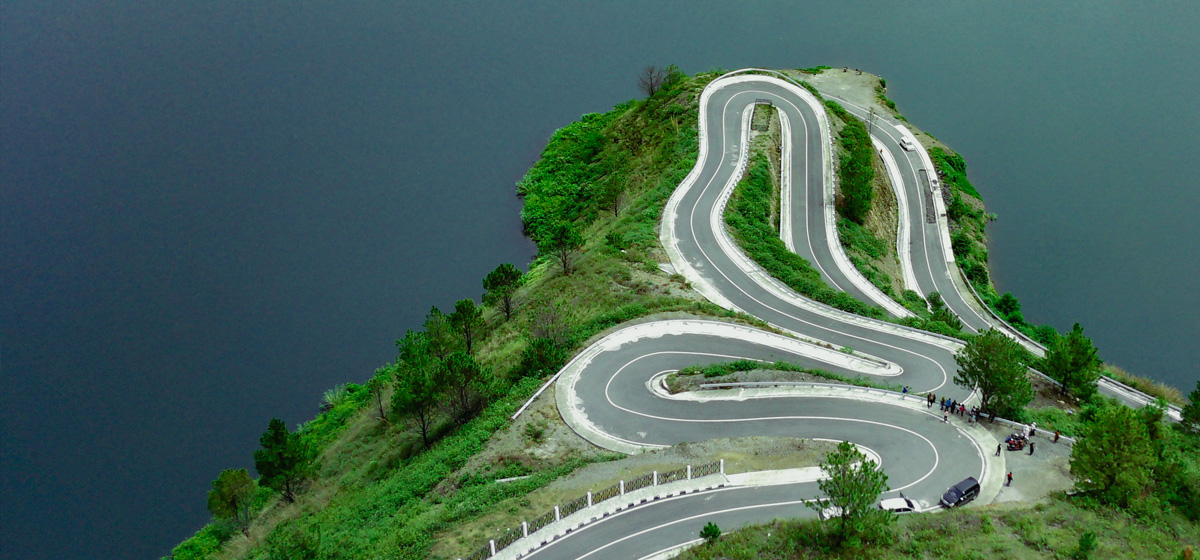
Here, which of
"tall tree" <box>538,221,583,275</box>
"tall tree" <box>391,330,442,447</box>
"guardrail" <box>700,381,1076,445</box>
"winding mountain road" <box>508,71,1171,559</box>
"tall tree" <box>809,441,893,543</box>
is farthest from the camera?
"tall tree" <box>538,221,583,275</box>

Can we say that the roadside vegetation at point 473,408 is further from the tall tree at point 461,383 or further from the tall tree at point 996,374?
the tall tree at point 996,374

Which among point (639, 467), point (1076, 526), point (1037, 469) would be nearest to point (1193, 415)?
point (1037, 469)

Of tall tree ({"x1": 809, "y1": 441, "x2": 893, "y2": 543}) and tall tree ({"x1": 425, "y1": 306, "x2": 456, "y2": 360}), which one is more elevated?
tall tree ({"x1": 425, "y1": 306, "x2": 456, "y2": 360})

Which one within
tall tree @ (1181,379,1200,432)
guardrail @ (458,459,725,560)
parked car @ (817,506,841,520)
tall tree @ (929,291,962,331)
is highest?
tall tree @ (929,291,962,331)

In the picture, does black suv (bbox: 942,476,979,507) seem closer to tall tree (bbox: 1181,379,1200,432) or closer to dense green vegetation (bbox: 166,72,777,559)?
tall tree (bbox: 1181,379,1200,432)

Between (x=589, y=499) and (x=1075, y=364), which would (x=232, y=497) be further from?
(x=1075, y=364)

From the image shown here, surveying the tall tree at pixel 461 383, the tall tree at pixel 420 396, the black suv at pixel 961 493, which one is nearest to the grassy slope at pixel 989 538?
the black suv at pixel 961 493

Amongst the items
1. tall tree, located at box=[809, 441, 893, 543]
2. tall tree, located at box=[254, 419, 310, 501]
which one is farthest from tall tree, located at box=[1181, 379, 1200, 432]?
tall tree, located at box=[254, 419, 310, 501]
